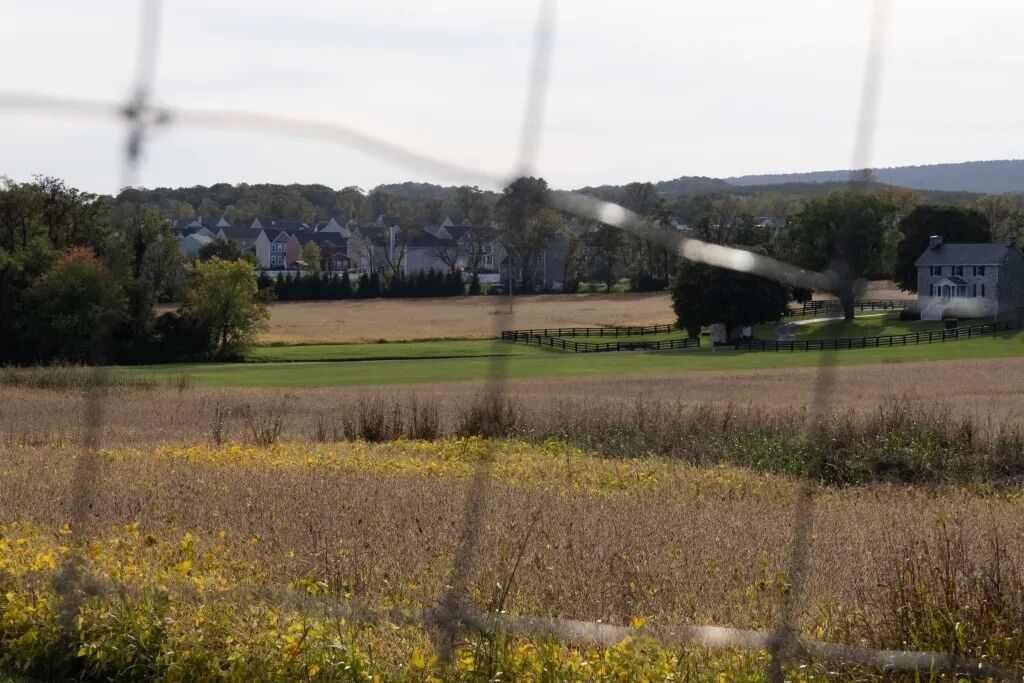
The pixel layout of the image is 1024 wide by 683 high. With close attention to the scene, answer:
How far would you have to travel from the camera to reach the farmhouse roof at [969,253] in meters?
4.27

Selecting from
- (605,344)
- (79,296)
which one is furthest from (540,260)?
(605,344)

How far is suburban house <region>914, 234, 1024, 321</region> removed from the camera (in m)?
3.09

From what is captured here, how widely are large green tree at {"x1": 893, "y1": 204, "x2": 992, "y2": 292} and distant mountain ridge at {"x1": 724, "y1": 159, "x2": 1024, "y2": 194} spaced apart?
0.13m

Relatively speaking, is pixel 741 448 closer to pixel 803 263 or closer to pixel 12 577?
pixel 12 577

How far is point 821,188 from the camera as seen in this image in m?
5.66

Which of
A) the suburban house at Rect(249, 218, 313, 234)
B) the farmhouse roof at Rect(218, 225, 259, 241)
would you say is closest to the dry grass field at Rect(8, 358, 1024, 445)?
the suburban house at Rect(249, 218, 313, 234)

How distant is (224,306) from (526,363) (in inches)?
833

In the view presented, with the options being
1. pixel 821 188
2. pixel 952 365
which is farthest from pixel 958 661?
pixel 952 365

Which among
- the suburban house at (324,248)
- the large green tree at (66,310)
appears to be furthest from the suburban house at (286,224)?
the large green tree at (66,310)

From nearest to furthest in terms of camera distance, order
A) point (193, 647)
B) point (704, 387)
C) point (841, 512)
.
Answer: point (193, 647), point (841, 512), point (704, 387)

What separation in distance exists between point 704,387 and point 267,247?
85.1 ft

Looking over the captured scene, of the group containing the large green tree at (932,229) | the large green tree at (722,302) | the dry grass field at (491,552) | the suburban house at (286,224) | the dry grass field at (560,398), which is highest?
the suburban house at (286,224)

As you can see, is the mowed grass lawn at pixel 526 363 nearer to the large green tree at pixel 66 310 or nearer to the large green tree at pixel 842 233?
the large green tree at pixel 66 310

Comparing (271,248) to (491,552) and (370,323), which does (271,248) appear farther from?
(491,552)
